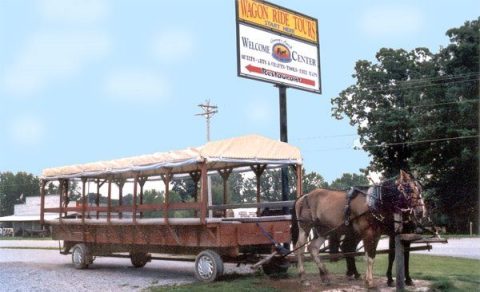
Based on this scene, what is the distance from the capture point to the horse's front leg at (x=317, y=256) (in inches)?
427

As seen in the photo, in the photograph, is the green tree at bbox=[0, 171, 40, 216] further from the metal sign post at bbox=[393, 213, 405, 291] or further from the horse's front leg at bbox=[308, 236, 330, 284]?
the metal sign post at bbox=[393, 213, 405, 291]

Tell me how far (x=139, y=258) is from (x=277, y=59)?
692 cm

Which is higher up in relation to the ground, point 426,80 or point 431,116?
point 426,80

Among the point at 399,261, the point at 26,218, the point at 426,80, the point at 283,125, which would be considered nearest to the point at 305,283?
the point at 399,261

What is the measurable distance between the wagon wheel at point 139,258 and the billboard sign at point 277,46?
5.55 meters

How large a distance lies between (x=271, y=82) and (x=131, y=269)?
21.8 feet

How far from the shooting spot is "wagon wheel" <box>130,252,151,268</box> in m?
15.5

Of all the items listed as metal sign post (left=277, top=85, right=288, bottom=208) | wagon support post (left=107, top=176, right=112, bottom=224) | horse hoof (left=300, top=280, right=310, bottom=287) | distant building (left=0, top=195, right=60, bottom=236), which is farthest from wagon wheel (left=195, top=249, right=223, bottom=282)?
distant building (left=0, top=195, right=60, bottom=236)

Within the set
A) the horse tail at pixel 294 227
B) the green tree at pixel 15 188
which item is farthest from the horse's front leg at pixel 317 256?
the green tree at pixel 15 188

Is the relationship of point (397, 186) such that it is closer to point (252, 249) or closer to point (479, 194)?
point (252, 249)

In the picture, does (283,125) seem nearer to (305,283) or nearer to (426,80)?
(305,283)

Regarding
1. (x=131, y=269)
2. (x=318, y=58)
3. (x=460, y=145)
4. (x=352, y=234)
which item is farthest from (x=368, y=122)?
(x=352, y=234)

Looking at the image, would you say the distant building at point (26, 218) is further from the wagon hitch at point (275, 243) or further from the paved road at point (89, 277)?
the wagon hitch at point (275, 243)

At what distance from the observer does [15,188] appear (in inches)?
4321
